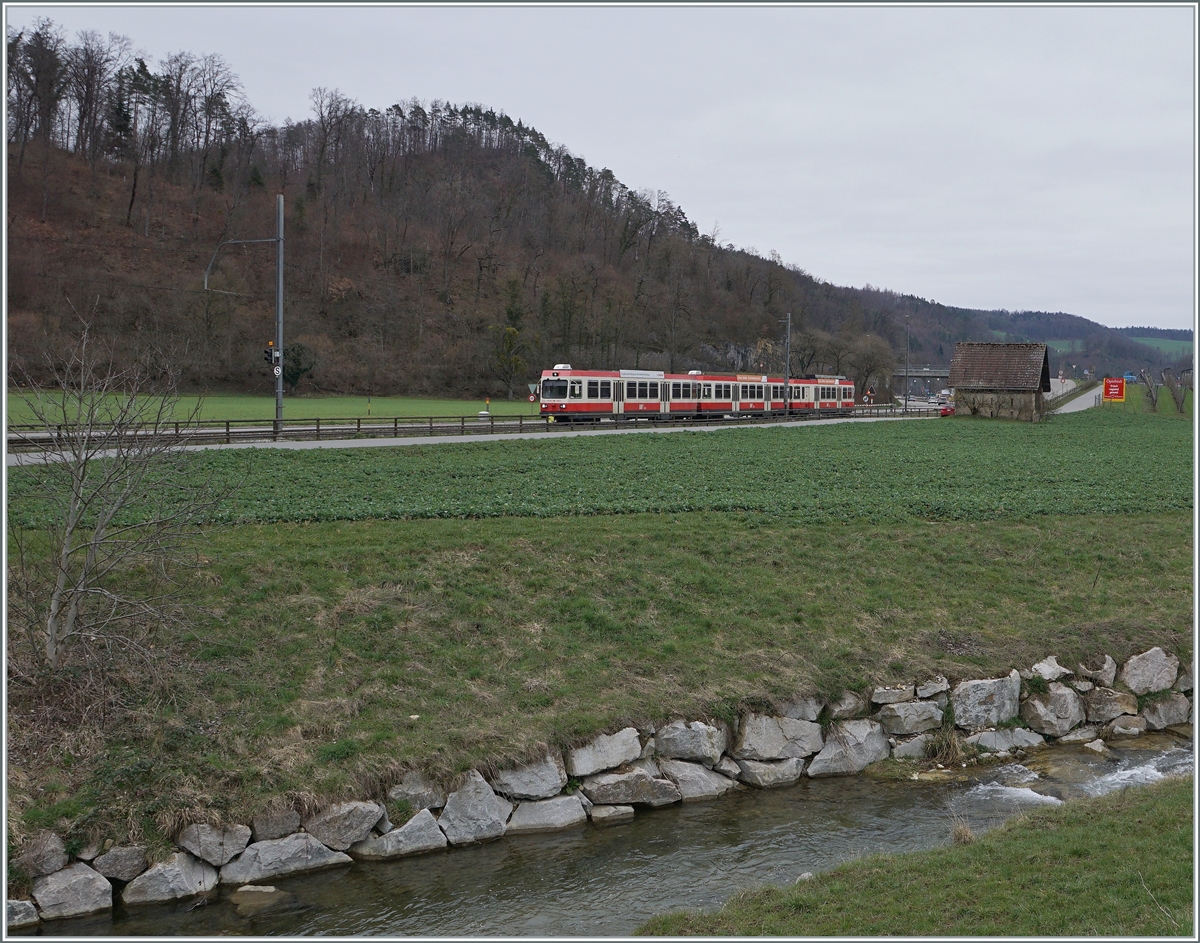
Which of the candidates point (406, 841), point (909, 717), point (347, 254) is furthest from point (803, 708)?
point (347, 254)

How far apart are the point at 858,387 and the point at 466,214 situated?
2255 inches

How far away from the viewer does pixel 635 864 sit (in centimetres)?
1198

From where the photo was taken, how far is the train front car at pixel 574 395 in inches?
2082

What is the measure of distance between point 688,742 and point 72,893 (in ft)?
28.1

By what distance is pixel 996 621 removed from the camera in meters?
19.2

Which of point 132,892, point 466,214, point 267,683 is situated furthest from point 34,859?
point 466,214

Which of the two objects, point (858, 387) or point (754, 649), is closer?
point (754, 649)

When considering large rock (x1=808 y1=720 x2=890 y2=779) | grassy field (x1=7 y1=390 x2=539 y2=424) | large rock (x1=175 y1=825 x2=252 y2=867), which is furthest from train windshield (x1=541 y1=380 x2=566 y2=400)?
large rock (x1=175 y1=825 x2=252 y2=867)

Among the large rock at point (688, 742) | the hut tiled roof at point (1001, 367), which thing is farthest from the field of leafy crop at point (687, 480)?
the hut tiled roof at point (1001, 367)

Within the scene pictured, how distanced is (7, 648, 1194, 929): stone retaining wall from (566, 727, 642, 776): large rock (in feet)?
0.07

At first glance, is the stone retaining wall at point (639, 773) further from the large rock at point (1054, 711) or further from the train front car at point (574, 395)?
the train front car at point (574, 395)

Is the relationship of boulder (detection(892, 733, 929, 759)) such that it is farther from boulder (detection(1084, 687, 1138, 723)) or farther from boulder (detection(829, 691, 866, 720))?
boulder (detection(1084, 687, 1138, 723))

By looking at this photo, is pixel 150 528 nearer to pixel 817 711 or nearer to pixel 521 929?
pixel 521 929

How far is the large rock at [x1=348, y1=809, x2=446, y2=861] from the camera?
12.0 meters
